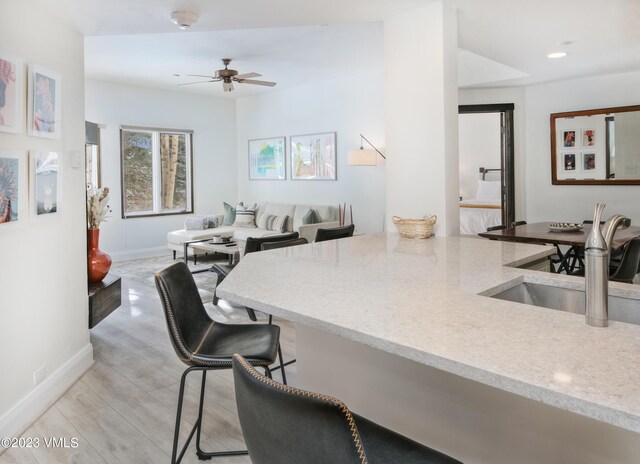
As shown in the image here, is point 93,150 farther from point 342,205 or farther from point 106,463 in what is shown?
point 106,463

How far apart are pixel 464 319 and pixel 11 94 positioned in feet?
7.61

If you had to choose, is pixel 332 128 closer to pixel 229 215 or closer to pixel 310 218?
pixel 310 218

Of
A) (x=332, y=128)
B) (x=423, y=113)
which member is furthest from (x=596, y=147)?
(x=423, y=113)

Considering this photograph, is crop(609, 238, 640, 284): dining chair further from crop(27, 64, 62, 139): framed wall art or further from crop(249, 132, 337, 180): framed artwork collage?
crop(249, 132, 337, 180): framed artwork collage

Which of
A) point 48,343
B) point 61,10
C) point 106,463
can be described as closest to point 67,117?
point 61,10

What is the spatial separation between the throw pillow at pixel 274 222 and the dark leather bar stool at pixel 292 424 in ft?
20.2

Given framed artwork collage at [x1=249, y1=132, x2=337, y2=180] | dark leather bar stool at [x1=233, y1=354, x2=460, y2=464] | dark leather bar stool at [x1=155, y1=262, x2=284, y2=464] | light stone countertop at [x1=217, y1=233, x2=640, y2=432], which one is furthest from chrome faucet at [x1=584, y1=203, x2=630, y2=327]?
framed artwork collage at [x1=249, y1=132, x2=337, y2=180]

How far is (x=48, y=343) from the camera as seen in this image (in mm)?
2682

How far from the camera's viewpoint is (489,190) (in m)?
8.34

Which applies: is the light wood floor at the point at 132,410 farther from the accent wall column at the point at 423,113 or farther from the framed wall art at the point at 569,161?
the framed wall art at the point at 569,161

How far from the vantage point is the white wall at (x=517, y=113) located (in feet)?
20.5

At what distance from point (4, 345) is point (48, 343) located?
0.43 m

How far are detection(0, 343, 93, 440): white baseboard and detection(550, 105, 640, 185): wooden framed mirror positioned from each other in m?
5.65

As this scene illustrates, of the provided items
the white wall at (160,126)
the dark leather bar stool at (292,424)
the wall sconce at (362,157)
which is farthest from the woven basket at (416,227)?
the white wall at (160,126)
